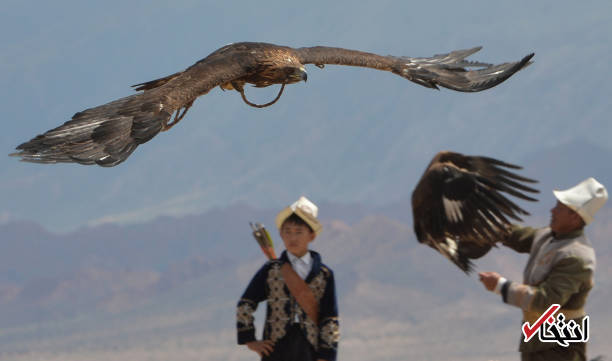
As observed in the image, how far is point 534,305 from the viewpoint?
5406mm

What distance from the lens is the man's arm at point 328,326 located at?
5941mm

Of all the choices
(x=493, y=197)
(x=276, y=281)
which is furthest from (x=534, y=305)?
(x=276, y=281)

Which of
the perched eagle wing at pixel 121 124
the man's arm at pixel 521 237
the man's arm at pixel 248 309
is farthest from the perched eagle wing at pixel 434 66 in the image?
the man's arm at pixel 248 309

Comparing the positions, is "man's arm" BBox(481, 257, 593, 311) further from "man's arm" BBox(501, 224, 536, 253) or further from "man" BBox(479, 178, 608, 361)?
"man's arm" BBox(501, 224, 536, 253)

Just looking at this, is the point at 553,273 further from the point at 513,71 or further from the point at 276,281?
the point at 513,71

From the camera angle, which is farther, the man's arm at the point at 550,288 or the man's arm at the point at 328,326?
the man's arm at the point at 328,326

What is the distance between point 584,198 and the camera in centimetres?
546

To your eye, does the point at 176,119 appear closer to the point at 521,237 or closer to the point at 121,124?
the point at 121,124

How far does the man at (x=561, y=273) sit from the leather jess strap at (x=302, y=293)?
4.06 feet

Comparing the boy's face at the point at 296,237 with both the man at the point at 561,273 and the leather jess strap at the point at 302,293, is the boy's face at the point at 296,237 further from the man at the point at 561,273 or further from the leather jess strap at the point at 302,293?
the man at the point at 561,273

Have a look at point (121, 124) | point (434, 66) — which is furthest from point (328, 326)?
point (434, 66)

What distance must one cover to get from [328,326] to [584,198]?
1.94 m

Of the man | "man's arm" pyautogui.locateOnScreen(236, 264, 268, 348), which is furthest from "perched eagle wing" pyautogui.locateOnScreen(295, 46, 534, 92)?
"man's arm" pyautogui.locateOnScreen(236, 264, 268, 348)

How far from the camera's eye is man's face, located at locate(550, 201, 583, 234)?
5.52 metres
